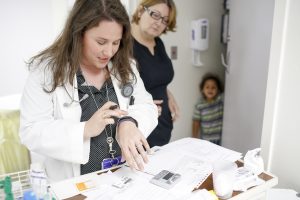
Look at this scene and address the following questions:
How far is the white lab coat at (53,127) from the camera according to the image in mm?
985

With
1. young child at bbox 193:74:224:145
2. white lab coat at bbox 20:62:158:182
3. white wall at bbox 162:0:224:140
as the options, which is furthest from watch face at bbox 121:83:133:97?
young child at bbox 193:74:224:145

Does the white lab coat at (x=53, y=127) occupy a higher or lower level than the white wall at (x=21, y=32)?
lower

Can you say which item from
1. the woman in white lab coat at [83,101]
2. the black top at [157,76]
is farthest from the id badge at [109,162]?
the black top at [157,76]

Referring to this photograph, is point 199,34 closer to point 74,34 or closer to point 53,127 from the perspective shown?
point 74,34

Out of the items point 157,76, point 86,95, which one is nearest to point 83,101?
point 86,95

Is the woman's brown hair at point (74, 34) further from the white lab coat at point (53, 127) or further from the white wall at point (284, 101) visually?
the white wall at point (284, 101)

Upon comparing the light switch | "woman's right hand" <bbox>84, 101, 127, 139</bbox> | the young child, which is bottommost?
the young child

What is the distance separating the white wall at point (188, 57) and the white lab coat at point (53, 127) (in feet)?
5.04

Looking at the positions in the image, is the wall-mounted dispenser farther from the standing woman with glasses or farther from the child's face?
the standing woman with glasses

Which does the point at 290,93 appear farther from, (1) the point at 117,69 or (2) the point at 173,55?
(2) the point at 173,55

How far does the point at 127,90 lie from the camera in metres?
1.19

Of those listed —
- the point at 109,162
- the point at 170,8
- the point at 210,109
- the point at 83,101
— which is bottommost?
the point at 210,109

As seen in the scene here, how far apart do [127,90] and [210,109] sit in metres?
1.67

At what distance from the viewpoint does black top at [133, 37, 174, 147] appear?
162 cm
